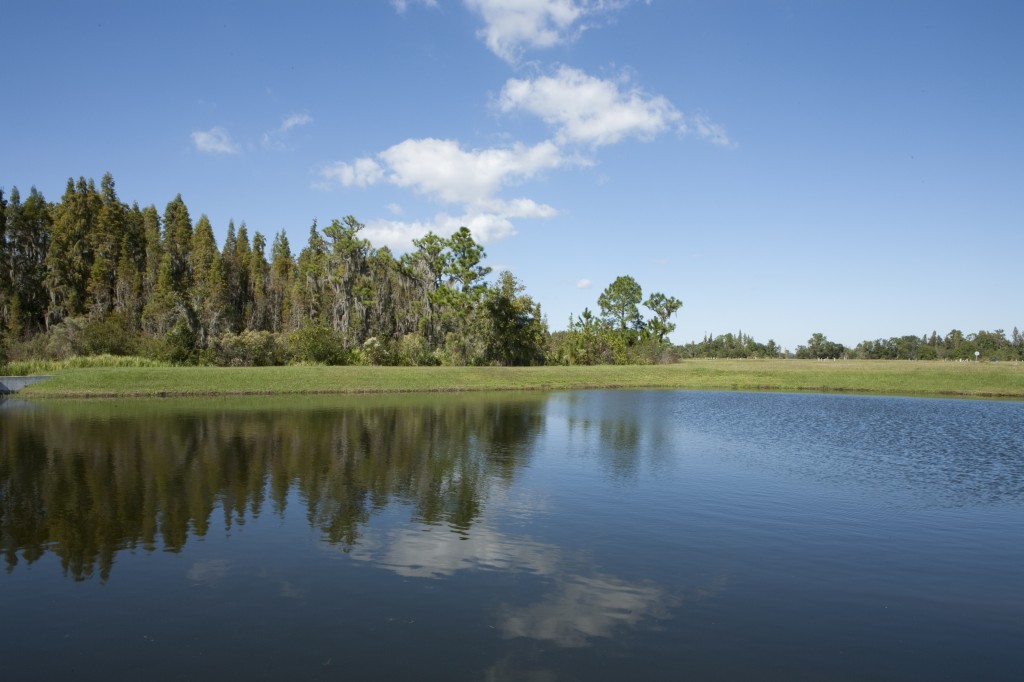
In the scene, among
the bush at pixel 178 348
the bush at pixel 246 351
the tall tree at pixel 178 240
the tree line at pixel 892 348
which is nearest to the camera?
the bush at pixel 178 348

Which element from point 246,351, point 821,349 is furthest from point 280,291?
point 821,349

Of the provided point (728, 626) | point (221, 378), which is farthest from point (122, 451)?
point (221, 378)

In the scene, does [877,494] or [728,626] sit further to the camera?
[877,494]

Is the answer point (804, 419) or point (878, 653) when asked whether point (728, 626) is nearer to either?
point (878, 653)

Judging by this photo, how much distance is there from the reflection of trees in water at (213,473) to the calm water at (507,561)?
132 mm

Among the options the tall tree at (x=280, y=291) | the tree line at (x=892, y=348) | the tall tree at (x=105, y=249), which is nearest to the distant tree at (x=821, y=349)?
the tree line at (x=892, y=348)

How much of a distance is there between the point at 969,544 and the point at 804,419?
2513 cm

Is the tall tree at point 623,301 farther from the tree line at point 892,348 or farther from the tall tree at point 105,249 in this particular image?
the tall tree at point 105,249

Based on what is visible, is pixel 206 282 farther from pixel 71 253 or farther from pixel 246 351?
pixel 246 351

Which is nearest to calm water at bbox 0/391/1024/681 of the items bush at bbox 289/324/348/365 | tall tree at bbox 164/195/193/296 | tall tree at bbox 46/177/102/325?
bush at bbox 289/324/348/365

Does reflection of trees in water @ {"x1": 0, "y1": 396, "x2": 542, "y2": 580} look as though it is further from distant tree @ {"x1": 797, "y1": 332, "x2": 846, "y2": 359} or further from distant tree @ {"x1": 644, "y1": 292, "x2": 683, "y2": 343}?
distant tree @ {"x1": 797, "y1": 332, "x2": 846, "y2": 359}

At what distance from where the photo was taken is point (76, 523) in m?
15.0

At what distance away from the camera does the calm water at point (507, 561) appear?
351 inches

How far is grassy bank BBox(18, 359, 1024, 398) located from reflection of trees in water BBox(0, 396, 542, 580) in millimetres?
15746
